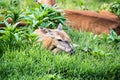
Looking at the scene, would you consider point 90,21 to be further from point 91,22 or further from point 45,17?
point 45,17

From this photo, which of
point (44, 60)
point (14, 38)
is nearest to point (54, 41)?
point (44, 60)

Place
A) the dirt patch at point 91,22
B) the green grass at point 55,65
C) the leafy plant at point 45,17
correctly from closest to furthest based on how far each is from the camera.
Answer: the green grass at point 55,65 → the leafy plant at point 45,17 → the dirt patch at point 91,22

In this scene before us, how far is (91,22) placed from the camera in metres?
6.82

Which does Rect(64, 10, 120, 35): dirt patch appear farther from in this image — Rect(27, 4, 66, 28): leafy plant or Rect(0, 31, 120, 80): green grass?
Rect(0, 31, 120, 80): green grass

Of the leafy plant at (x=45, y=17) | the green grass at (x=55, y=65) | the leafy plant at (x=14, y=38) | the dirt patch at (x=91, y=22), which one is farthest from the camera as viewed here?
the dirt patch at (x=91, y=22)

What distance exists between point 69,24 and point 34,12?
111 centimetres

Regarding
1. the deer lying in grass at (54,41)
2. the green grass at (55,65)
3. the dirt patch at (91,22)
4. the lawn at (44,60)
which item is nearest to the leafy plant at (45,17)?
the lawn at (44,60)

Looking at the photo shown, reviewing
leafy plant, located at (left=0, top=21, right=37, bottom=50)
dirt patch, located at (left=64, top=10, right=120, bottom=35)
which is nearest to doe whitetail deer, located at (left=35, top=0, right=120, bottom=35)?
dirt patch, located at (left=64, top=10, right=120, bottom=35)

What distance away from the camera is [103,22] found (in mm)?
6941

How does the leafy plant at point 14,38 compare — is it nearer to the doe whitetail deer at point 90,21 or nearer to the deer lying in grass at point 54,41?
the deer lying in grass at point 54,41

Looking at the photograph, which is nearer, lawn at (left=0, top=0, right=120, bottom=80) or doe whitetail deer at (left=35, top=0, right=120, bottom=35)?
lawn at (left=0, top=0, right=120, bottom=80)

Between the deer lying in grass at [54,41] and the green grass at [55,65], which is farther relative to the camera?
the deer lying in grass at [54,41]

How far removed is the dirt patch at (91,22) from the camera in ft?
22.2

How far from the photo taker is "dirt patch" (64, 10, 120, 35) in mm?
6758
